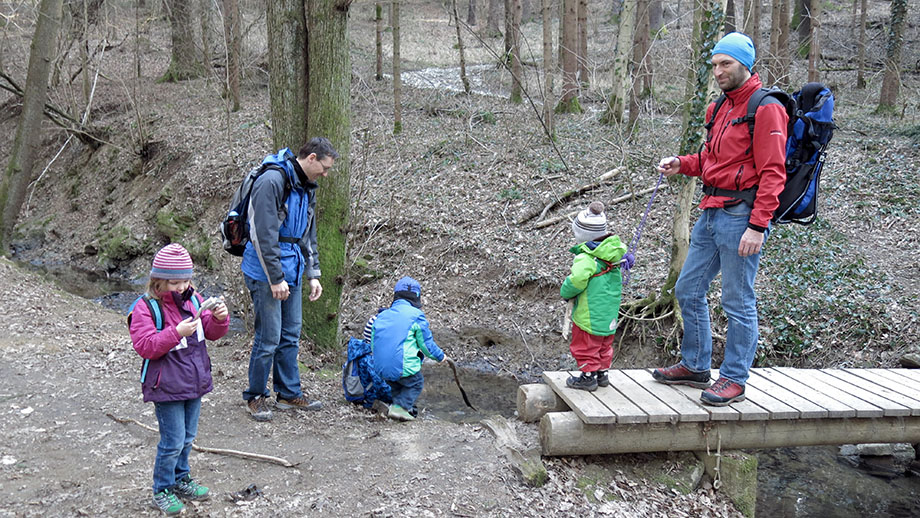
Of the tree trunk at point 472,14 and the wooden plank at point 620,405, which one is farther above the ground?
the tree trunk at point 472,14

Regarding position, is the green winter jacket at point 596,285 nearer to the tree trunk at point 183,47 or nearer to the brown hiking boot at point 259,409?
the brown hiking boot at point 259,409

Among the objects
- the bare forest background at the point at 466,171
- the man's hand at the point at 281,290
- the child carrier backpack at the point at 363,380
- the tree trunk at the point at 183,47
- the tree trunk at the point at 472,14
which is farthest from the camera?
the tree trunk at the point at 472,14

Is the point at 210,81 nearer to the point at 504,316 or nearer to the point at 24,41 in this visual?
the point at 24,41

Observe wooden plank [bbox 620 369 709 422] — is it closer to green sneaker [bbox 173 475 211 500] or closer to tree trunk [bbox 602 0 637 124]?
green sneaker [bbox 173 475 211 500]

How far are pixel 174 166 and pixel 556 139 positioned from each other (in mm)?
9128

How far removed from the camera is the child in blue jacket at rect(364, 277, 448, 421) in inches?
225

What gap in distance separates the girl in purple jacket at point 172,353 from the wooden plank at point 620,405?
9.41 feet

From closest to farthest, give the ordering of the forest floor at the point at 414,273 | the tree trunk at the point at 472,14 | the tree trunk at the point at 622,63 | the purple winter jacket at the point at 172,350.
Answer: the purple winter jacket at the point at 172,350 < the forest floor at the point at 414,273 < the tree trunk at the point at 622,63 < the tree trunk at the point at 472,14

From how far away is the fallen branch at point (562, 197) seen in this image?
39.2ft

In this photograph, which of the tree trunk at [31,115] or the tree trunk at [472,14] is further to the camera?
the tree trunk at [472,14]

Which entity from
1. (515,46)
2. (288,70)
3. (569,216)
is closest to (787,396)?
(288,70)

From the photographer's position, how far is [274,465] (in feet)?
15.4

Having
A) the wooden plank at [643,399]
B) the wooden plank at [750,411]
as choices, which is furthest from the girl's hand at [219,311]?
the wooden plank at [750,411]

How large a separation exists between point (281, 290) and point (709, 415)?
339 cm
